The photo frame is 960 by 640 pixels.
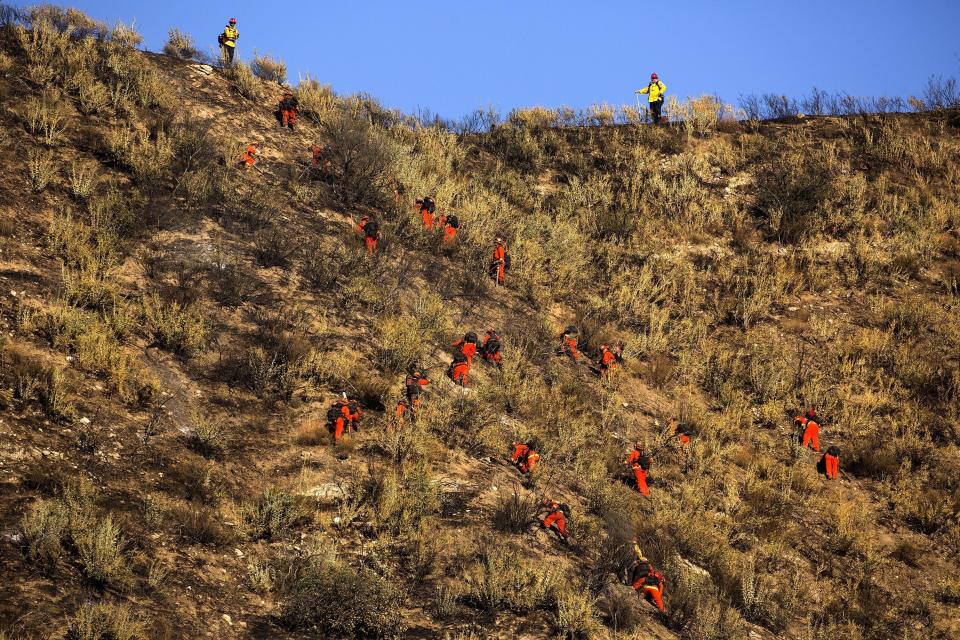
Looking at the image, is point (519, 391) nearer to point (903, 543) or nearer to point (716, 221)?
point (903, 543)

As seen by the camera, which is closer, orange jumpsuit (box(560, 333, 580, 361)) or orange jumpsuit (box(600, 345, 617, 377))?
orange jumpsuit (box(600, 345, 617, 377))

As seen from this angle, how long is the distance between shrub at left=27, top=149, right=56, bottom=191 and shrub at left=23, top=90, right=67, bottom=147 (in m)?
0.63

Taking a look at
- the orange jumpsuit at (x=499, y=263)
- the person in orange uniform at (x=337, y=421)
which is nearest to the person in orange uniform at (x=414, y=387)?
the person in orange uniform at (x=337, y=421)

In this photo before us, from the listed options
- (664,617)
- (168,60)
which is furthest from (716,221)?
(168,60)

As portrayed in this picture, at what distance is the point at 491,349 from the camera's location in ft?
45.8

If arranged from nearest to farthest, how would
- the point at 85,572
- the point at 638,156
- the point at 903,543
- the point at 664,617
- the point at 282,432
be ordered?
the point at 85,572 → the point at 664,617 → the point at 282,432 → the point at 903,543 → the point at 638,156

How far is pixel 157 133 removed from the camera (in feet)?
51.2

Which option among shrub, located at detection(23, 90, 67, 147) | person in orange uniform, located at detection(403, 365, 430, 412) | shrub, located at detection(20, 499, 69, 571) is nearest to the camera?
shrub, located at detection(20, 499, 69, 571)

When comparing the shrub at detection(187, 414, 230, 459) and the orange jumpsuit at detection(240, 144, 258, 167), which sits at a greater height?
the orange jumpsuit at detection(240, 144, 258, 167)

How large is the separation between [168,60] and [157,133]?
18.0ft

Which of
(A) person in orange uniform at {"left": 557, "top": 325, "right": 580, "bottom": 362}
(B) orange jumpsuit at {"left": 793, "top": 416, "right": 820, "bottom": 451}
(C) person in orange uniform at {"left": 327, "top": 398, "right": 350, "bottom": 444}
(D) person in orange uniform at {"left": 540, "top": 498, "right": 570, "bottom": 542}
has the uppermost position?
(A) person in orange uniform at {"left": 557, "top": 325, "right": 580, "bottom": 362}

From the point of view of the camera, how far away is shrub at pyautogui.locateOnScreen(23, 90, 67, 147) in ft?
45.2

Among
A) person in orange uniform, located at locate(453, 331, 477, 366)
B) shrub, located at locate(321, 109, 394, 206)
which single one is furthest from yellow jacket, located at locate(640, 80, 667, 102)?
person in orange uniform, located at locate(453, 331, 477, 366)

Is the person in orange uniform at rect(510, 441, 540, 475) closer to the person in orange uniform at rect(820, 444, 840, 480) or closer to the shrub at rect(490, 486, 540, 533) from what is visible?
the shrub at rect(490, 486, 540, 533)
